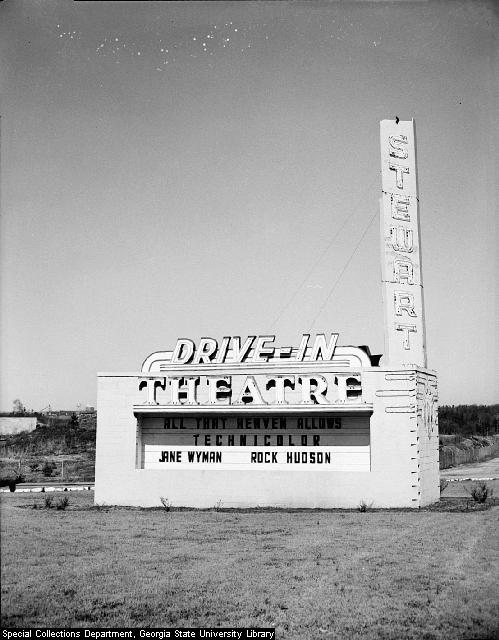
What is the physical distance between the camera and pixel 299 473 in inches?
1337

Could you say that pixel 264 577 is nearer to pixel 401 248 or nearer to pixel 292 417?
pixel 292 417

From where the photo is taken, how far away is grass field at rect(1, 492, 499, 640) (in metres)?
13.9

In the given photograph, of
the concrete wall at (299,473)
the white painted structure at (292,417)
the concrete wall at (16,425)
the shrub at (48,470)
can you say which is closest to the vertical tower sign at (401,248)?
the white painted structure at (292,417)

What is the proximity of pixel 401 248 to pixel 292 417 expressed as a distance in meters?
11.2

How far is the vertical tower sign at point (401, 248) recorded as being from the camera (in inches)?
1430

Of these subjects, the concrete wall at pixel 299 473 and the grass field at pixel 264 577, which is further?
the concrete wall at pixel 299 473

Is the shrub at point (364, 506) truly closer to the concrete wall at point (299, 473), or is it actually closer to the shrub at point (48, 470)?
the concrete wall at point (299, 473)

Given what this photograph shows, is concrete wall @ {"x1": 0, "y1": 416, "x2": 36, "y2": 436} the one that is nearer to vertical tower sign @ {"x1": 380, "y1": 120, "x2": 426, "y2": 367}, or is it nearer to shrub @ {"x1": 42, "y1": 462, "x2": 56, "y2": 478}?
shrub @ {"x1": 42, "y1": 462, "x2": 56, "y2": 478}

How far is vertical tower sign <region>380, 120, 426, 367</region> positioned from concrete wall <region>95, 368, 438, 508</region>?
7.68ft
